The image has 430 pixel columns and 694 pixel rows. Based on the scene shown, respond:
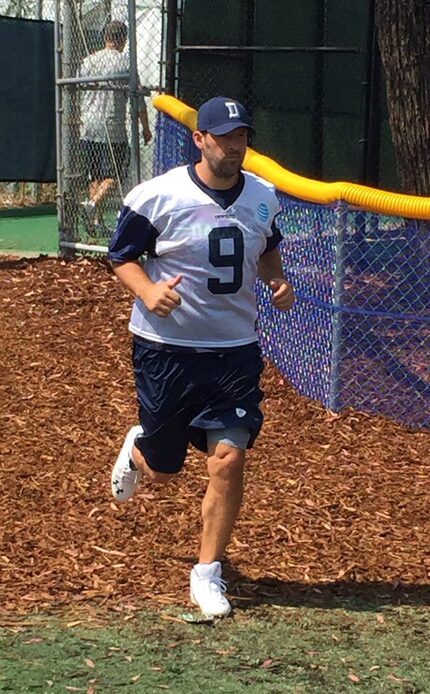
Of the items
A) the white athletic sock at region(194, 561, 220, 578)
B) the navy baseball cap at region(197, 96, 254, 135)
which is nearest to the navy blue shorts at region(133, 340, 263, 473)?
the white athletic sock at region(194, 561, 220, 578)

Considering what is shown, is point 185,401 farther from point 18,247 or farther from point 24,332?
point 18,247

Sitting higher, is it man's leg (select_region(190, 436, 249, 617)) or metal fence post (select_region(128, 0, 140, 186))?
metal fence post (select_region(128, 0, 140, 186))

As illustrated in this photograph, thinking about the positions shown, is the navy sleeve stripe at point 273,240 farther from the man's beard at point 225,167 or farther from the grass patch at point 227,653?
the grass patch at point 227,653

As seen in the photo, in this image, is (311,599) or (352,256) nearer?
(311,599)

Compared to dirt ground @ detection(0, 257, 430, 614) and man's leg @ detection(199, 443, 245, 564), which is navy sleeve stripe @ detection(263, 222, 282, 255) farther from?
dirt ground @ detection(0, 257, 430, 614)

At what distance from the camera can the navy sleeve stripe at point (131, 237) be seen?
4605 mm

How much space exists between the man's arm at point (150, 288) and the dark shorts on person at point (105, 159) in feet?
18.9

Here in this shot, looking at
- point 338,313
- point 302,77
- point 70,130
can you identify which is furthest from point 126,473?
point 302,77

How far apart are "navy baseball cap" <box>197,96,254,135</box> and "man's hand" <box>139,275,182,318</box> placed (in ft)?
1.82

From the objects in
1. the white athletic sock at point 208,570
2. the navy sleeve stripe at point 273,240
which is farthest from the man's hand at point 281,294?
the white athletic sock at point 208,570

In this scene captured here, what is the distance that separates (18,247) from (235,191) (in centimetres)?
785

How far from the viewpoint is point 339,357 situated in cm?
689

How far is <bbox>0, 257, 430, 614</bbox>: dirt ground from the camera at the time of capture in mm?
4969

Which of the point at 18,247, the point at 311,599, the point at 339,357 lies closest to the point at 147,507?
the point at 311,599
